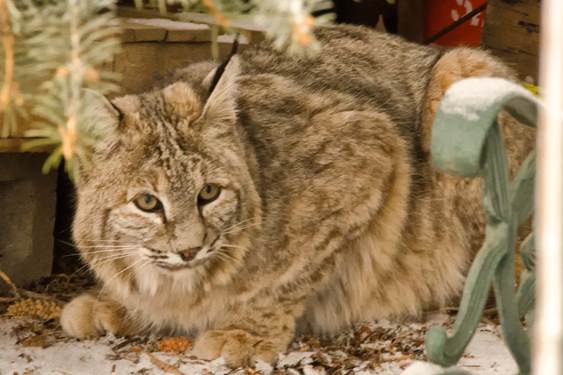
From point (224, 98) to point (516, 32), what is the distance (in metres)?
1.95

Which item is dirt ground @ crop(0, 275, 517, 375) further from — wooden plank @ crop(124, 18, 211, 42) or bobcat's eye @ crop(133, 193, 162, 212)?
wooden plank @ crop(124, 18, 211, 42)

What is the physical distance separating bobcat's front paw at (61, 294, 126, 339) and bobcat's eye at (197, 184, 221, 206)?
2.30 feet

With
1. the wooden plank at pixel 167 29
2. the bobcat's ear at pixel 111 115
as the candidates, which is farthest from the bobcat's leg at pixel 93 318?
the wooden plank at pixel 167 29

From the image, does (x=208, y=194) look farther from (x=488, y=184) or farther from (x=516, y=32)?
(x=516, y=32)

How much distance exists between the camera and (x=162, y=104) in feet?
10.1

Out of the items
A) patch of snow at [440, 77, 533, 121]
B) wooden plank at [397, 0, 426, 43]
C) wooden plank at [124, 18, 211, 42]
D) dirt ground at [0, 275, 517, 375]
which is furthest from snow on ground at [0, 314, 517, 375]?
wooden plank at [397, 0, 426, 43]

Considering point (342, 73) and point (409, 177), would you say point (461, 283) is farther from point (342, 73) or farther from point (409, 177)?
point (342, 73)

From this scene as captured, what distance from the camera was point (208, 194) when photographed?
2980mm

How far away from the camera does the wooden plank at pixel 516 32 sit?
446cm

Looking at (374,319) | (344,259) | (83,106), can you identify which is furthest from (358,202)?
(83,106)

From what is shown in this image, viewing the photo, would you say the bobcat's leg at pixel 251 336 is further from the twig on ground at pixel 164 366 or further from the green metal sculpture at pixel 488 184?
the green metal sculpture at pixel 488 184

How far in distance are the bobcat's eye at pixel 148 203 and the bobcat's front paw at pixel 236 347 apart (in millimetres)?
505

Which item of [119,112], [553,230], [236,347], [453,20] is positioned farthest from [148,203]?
[453,20]

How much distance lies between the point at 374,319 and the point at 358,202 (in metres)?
0.47
